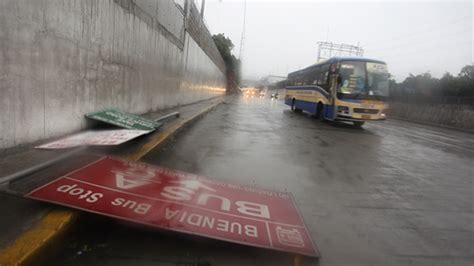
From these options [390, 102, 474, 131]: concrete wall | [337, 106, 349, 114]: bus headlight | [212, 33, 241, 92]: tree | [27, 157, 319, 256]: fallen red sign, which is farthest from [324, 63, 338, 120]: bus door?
[212, 33, 241, 92]: tree

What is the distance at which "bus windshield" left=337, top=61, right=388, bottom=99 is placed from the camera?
559 inches

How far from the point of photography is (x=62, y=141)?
15.8 feet

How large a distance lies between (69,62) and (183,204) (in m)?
3.62

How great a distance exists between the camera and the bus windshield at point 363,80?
1421 cm

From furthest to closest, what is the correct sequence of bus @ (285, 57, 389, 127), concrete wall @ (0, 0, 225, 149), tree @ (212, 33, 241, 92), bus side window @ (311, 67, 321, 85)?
tree @ (212, 33, 241, 92) → bus side window @ (311, 67, 321, 85) → bus @ (285, 57, 389, 127) → concrete wall @ (0, 0, 225, 149)

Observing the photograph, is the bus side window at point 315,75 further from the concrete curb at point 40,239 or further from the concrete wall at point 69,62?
the concrete curb at point 40,239

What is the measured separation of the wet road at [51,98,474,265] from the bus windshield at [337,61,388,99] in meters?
5.66

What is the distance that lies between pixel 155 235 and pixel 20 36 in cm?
315

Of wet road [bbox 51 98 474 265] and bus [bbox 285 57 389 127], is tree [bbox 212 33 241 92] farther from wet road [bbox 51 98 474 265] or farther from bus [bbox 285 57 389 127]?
wet road [bbox 51 98 474 265]

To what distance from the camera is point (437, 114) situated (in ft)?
88.7

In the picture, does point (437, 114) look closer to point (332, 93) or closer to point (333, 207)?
point (332, 93)

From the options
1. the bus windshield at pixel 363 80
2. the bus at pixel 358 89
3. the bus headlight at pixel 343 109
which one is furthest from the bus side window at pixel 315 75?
the bus headlight at pixel 343 109

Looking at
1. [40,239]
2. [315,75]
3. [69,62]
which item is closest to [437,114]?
[315,75]

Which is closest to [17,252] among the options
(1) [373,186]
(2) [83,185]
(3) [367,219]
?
(2) [83,185]
